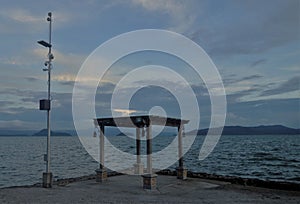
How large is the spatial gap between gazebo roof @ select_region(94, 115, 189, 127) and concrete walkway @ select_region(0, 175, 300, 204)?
98.9 inches

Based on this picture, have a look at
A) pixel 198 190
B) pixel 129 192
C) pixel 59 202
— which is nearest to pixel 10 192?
pixel 59 202

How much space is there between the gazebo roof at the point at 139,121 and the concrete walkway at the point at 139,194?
2512 millimetres

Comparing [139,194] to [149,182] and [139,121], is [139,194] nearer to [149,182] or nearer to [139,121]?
[149,182]

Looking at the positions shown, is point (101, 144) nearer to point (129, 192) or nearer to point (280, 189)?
point (129, 192)

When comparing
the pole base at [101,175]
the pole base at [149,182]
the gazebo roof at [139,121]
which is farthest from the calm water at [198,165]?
the pole base at [149,182]

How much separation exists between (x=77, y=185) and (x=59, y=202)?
399 cm

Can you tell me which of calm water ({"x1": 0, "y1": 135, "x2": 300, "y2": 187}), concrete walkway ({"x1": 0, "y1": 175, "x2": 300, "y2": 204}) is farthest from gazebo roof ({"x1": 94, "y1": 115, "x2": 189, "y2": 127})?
calm water ({"x1": 0, "y1": 135, "x2": 300, "y2": 187})

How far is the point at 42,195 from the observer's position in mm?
11797

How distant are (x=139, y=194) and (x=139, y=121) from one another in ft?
9.78

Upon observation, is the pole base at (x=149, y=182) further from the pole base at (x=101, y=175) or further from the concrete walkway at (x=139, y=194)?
the pole base at (x=101, y=175)

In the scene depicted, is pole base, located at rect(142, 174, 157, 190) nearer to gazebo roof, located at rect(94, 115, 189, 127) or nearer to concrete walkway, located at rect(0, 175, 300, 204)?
concrete walkway, located at rect(0, 175, 300, 204)

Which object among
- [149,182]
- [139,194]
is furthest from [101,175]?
[139,194]

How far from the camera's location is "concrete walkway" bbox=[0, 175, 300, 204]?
36.6 feet

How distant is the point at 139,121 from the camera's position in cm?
1408
